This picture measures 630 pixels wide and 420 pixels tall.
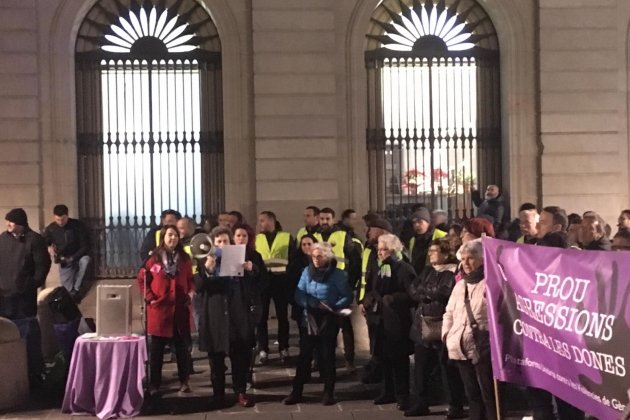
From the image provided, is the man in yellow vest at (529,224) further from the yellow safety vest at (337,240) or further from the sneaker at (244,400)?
the sneaker at (244,400)

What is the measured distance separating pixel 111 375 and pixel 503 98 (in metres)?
9.72

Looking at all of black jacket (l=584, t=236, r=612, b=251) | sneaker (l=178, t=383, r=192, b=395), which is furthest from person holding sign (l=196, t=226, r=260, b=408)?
black jacket (l=584, t=236, r=612, b=251)

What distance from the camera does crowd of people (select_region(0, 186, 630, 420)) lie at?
755 cm

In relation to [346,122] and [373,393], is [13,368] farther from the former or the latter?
[346,122]

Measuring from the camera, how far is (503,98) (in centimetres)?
1584

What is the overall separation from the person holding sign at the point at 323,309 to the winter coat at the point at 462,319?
1398 mm

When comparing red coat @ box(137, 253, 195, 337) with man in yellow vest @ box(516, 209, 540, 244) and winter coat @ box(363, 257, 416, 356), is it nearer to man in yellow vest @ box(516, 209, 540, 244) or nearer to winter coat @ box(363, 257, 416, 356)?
winter coat @ box(363, 257, 416, 356)

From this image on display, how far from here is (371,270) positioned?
8.98 meters

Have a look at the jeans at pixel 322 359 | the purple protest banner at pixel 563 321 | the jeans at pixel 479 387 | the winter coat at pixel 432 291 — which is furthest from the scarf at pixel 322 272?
the purple protest banner at pixel 563 321

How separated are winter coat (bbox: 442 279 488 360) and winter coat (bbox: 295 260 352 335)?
137 cm

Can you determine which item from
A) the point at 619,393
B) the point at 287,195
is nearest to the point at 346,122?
the point at 287,195

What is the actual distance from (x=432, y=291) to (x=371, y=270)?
1063 millimetres

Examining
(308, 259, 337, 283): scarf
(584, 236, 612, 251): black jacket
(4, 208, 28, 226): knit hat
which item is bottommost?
(308, 259, 337, 283): scarf

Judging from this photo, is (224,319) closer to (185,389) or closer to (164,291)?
(164,291)
